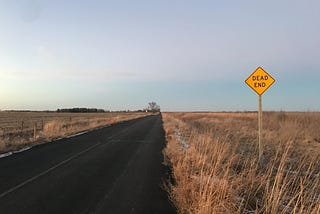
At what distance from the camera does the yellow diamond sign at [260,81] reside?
13.1 m

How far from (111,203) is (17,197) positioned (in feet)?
6.32

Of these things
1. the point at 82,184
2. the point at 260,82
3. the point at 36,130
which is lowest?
the point at 82,184

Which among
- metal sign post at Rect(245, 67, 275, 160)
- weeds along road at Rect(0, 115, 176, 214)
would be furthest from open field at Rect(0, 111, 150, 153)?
metal sign post at Rect(245, 67, 275, 160)

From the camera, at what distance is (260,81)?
1319 centimetres

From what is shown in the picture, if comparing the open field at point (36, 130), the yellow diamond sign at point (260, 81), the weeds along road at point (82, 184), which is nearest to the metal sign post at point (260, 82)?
the yellow diamond sign at point (260, 81)

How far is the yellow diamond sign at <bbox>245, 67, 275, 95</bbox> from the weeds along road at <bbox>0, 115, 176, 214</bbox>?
4.01 metres

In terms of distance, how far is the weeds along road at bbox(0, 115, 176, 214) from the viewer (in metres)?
7.22

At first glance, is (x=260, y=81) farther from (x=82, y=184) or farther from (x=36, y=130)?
(x=36, y=130)

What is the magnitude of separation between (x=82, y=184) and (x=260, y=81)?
6965mm

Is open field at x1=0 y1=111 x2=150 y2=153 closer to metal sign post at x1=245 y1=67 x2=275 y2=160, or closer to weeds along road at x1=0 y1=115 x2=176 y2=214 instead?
weeds along road at x1=0 y1=115 x2=176 y2=214

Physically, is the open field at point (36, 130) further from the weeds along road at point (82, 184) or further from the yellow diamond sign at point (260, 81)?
the yellow diamond sign at point (260, 81)

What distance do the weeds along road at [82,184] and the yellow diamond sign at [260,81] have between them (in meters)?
4.01

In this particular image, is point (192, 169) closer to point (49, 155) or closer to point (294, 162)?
point (294, 162)

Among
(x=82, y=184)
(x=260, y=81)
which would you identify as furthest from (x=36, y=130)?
(x=82, y=184)
